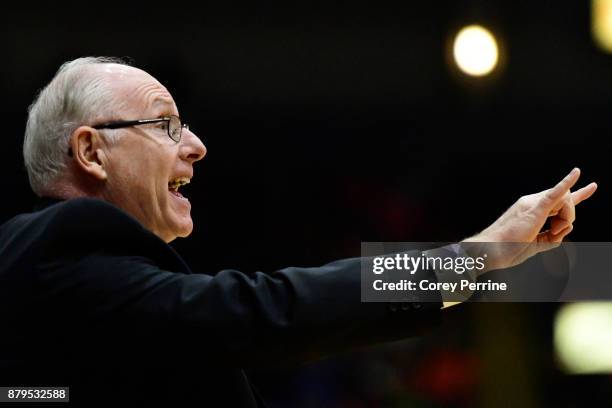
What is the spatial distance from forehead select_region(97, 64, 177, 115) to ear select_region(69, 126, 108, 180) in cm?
10

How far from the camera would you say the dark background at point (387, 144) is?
430 centimetres

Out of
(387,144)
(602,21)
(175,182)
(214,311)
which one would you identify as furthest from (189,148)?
(602,21)

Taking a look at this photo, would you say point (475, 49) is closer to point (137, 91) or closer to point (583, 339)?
point (583, 339)

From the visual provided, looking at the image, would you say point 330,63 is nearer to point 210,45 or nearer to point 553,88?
point 210,45

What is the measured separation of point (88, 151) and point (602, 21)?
3.49 meters

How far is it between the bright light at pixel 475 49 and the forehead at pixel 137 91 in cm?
278

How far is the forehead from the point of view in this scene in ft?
5.84

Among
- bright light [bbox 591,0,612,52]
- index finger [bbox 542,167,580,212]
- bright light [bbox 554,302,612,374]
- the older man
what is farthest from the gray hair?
bright light [bbox 554,302,612,374]

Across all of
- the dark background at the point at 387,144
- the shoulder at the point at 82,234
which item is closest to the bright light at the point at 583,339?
the dark background at the point at 387,144

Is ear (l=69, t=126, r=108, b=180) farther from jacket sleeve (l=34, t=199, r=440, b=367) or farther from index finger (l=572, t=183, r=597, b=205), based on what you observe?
index finger (l=572, t=183, r=597, b=205)

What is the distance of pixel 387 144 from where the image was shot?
4449 millimetres

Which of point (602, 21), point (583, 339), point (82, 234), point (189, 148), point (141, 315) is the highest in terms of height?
point (602, 21)

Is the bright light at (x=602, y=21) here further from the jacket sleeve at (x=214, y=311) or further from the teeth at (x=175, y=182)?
the jacket sleeve at (x=214, y=311)

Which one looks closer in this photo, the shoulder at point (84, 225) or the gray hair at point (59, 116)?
the shoulder at point (84, 225)
